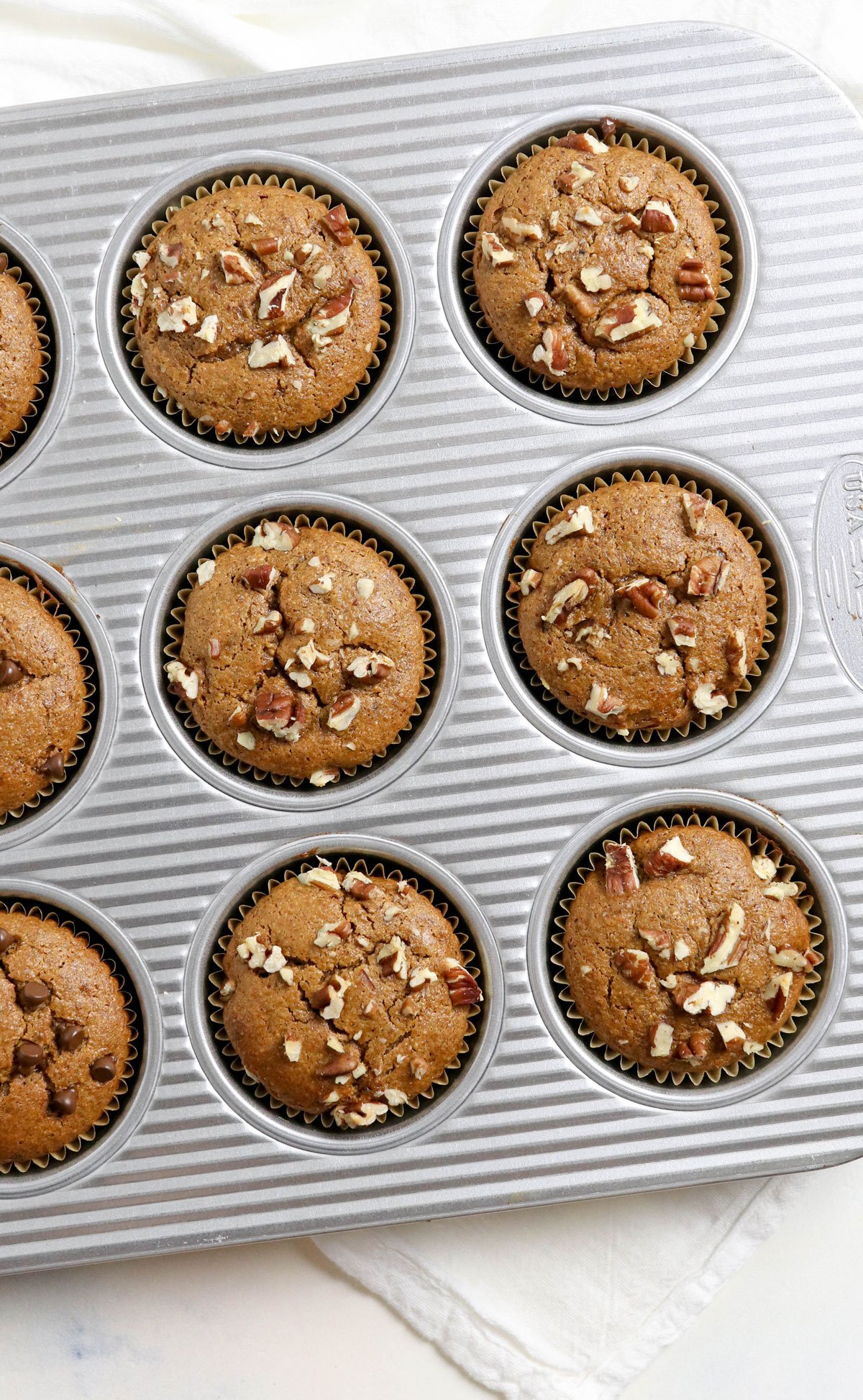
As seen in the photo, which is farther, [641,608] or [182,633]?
[182,633]

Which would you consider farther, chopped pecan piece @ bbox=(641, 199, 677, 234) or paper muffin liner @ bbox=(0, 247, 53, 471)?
paper muffin liner @ bbox=(0, 247, 53, 471)

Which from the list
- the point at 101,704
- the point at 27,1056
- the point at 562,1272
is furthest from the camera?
the point at 562,1272

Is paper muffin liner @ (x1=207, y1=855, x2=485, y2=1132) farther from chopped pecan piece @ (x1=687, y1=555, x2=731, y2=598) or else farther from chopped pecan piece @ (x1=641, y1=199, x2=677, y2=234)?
chopped pecan piece @ (x1=641, y1=199, x2=677, y2=234)

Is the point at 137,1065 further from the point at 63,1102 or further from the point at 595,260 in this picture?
the point at 595,260

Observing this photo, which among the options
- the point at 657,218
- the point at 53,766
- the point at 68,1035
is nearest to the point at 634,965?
the point at 68,1035

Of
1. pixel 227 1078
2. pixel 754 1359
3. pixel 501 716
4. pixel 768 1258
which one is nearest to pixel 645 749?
pixel 501 716

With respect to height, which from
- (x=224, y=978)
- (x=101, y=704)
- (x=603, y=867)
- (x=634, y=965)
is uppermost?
(x=101, y=704)

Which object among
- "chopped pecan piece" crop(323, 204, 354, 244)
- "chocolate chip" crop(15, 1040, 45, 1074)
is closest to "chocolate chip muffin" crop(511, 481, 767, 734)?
"chopped pecan piece" crop(323, 204, 354, 244)
